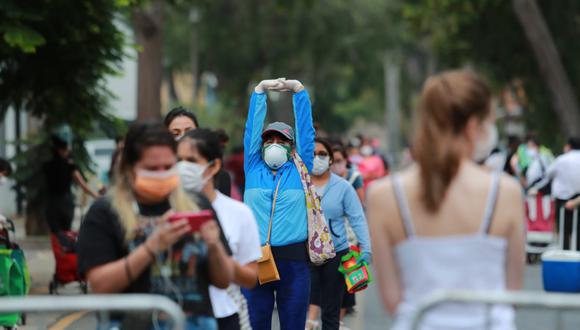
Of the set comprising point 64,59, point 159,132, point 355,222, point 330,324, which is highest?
point 64,59

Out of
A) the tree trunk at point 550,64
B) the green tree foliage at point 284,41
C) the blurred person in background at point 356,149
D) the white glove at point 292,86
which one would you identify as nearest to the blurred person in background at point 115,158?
the white glove at point 292,86

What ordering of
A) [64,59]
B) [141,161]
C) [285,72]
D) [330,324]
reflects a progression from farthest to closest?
[285,72] < [64,59] < [330,324] < [141,161]

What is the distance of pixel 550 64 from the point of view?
94.6 feet

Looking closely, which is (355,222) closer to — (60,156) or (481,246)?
(481,246)

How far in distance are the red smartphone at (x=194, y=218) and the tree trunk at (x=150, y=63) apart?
20.5m

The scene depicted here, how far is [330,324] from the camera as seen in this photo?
9.60 metres

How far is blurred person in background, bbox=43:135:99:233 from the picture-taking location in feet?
51.0

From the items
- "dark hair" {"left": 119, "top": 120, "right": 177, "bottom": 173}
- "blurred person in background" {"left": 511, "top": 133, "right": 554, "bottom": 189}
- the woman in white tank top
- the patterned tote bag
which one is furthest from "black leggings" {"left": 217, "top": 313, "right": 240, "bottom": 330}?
"blurred person in background" {"left": 511, "top": 133, "right": 554, "bottom": 189}

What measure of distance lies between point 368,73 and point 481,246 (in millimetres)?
46605

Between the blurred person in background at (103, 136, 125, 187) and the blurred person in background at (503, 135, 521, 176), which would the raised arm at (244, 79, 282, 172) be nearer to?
the blurred person in background at (103, 136, 125, 187)

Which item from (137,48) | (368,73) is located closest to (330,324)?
(137,48)

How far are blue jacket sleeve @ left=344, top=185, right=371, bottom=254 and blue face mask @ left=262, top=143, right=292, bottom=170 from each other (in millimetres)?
1549

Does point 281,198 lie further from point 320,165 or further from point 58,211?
point 58,211

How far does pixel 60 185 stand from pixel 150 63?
32.1 ft
